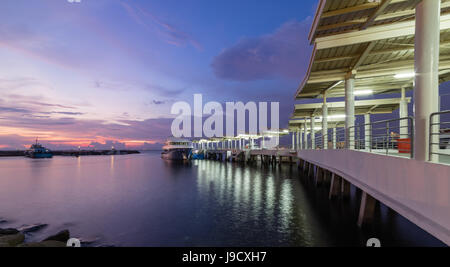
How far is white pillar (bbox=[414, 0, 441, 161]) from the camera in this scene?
4.05 m

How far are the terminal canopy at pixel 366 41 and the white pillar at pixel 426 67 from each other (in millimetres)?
1921

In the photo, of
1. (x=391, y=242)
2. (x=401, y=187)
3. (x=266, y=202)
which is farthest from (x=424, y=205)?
(x=266, y=202)

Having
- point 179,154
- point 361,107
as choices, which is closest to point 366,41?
point 361,107

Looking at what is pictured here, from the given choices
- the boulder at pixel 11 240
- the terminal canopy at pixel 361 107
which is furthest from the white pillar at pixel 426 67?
the terminal canopy at pixel 361 107

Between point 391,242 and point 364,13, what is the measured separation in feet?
24.0

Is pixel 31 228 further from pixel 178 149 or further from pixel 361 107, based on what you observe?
pixel 178 149

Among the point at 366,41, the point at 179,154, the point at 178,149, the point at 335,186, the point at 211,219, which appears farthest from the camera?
the point at 179,154

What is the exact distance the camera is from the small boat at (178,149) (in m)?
58.5

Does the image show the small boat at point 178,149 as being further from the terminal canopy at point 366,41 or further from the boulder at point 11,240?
the boulder at point 11,240

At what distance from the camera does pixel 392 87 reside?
12.8 metres

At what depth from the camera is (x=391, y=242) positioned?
7508mm

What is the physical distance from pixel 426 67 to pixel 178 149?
5671 centimetres
